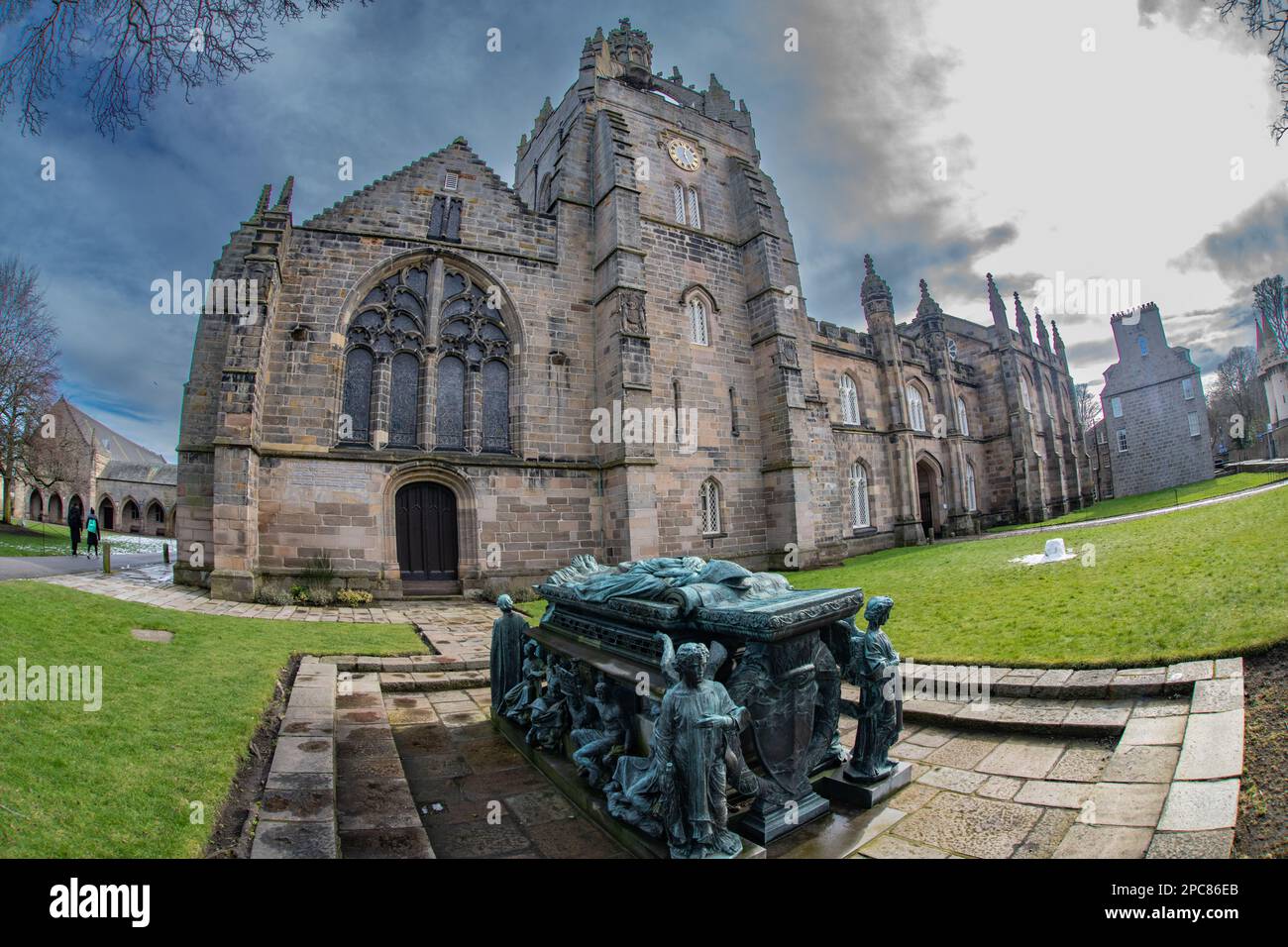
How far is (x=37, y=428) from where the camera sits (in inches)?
937

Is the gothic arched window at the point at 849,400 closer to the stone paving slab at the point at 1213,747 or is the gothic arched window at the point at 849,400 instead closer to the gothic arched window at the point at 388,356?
the gothic arched window at the point at 388,356

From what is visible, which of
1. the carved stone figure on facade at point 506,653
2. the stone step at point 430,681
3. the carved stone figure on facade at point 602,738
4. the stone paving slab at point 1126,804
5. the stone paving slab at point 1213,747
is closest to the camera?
the stone paving slab at point 1126,804

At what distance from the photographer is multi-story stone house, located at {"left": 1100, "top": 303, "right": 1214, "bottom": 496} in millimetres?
33125

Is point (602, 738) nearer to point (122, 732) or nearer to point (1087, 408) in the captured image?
point (122, 732)

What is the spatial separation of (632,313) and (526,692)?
1197cm

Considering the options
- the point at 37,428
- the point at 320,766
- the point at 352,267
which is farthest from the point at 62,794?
the point at 37,428

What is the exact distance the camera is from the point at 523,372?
1548 centimetres

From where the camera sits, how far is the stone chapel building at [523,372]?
12828mm

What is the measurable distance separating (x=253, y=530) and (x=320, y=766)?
10611mm

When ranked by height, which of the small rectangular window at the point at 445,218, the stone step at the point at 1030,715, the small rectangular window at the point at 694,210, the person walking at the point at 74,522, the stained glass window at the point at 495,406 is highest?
the small rectangular window at the point at 694,210

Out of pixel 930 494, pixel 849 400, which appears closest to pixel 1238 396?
pixel 930 494

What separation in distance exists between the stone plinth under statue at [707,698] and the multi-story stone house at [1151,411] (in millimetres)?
42979

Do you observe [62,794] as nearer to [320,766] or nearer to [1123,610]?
[320,766]

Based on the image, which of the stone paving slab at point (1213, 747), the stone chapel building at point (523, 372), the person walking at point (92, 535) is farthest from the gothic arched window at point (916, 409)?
the person walking at point (92, 535)
